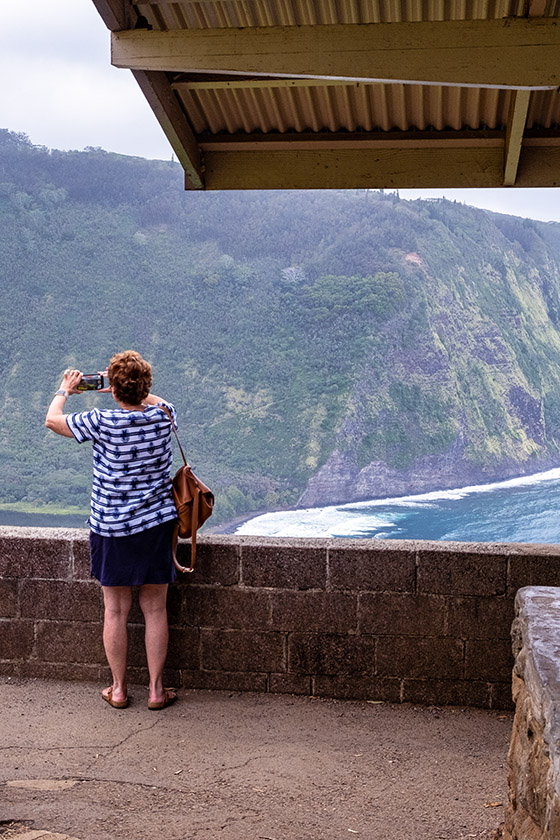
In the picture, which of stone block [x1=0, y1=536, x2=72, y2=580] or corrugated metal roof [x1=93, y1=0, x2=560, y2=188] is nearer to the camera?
corrugated metal roof [x1=93, y1=0, x2=560, y2=188]

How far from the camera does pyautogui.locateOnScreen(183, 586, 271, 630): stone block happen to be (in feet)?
13.7

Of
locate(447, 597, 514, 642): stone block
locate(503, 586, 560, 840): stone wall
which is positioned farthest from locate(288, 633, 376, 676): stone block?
locate(503, 586, 560, 840): stone wall

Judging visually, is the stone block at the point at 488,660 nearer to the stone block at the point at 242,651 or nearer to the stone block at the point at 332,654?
the stone block at the point at 332,654

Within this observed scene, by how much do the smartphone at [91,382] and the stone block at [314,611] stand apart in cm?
130

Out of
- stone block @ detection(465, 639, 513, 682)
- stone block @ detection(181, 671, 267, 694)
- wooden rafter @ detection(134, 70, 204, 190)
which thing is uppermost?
wooden rafter @ detection(134, 70, 204, 190)

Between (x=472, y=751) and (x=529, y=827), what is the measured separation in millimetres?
2011

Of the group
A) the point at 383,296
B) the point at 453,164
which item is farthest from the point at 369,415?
the point at 453,164

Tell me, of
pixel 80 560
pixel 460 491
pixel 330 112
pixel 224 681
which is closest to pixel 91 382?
pixel 80 560

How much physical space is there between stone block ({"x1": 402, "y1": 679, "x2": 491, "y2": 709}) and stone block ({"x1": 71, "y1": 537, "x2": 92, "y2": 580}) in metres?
1.66

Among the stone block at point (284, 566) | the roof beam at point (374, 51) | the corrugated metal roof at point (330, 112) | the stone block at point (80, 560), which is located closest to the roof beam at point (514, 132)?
the corrugated metal roof at point (330, 112)

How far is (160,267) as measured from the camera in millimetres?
66562

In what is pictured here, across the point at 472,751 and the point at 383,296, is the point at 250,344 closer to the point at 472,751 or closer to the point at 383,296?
the point at 383,296

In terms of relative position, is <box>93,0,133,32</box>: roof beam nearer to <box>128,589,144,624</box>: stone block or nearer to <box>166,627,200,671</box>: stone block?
<box>128,589,144,624</box>: stone block

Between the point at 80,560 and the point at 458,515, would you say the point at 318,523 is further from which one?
the point at 80,560
